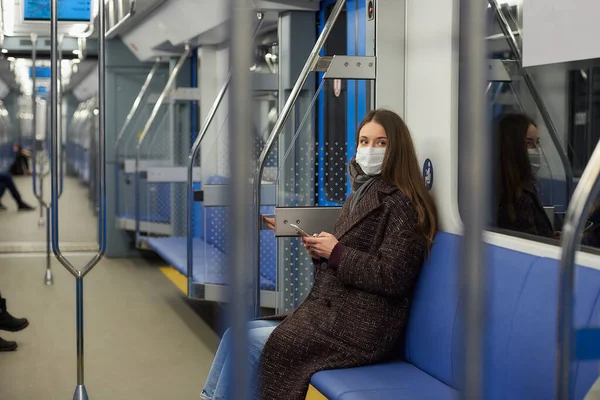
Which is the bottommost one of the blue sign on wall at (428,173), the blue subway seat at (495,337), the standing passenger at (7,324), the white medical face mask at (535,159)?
the standing passenger at (7,324)

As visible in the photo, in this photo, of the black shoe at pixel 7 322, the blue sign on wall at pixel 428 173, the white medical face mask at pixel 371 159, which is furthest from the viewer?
the black shoe at pixel 7 322

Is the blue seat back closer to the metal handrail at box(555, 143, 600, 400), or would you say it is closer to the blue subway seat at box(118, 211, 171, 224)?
the metal handrail at box(555, 143, 600, 400)

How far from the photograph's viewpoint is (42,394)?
440 centimetres

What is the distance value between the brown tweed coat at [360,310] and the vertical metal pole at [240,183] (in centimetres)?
210

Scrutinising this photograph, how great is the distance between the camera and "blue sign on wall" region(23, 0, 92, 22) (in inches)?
303

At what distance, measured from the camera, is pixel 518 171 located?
9.72 feet

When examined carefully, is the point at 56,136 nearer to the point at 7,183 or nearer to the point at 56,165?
the point at 56,165

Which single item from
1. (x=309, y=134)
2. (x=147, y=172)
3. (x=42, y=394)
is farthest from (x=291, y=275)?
(x=147, y=172)

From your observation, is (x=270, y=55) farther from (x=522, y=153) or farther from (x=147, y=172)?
(x=522, y=153)

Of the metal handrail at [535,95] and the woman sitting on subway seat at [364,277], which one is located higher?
the metal handrail at [535,95]

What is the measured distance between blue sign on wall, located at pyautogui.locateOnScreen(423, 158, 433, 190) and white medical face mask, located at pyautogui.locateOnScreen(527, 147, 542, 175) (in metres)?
0.61

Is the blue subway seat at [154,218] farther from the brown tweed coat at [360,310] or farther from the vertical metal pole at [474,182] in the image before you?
the vertical metal pole at [474,182]

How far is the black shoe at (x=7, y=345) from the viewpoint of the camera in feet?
17.5

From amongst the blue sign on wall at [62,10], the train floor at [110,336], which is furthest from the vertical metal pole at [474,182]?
the blue sign on wall at [62,10]
